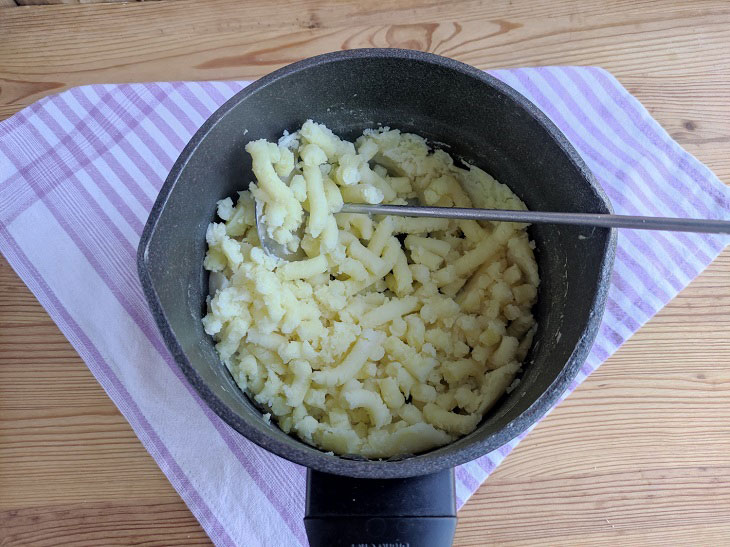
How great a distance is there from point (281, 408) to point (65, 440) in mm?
314

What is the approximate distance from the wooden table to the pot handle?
0.22 metres

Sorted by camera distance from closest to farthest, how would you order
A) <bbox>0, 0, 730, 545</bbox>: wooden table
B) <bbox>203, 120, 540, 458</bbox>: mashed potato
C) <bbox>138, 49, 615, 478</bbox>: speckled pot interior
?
<bbox>138, 49, 615, 478</bbox>: speckled pot interior
<bbox>203, 120, 540, 458</bbox>: mashed potato
<bbox>0, 0, 730, 545</bbox>: wooden table

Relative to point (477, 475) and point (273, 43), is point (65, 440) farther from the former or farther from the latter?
point (273, 43)

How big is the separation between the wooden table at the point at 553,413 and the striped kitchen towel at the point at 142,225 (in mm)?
37

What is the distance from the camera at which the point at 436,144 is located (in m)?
0.67

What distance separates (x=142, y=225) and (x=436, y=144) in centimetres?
38

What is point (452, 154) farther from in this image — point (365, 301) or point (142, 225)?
point (142, 225)

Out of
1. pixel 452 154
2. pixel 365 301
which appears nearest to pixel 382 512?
pixel 365 301

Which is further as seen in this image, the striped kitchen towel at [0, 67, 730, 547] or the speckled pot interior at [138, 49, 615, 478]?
the striped kitchen towel at [0, 67, 730, 547]

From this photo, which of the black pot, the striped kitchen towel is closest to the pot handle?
the black pot

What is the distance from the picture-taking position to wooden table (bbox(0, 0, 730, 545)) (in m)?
0.67

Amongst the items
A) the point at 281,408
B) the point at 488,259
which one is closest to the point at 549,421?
the point at 488,259

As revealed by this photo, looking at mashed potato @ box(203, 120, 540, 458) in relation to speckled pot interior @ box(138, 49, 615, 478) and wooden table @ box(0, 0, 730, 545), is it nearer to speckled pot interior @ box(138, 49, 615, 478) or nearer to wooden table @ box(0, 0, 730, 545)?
speckled pot interior @ box(138, 49, 615, 478)

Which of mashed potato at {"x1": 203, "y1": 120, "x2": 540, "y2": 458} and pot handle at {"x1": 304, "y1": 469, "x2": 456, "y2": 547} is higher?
mashed potato at {"x1": 203, "y1": 120, "x2": 540, "y2": 458}
